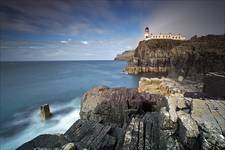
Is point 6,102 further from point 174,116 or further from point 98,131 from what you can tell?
point 174,116

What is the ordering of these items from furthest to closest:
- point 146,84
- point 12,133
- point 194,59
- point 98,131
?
point 194,59, point 146,84, point 12,133, point 98,131

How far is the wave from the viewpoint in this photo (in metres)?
12.5

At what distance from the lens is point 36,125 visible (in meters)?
15.1

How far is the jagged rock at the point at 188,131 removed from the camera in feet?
11.9

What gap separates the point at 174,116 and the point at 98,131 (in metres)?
3.94

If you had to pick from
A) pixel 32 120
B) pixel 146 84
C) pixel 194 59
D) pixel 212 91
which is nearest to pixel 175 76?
pixel 194 59

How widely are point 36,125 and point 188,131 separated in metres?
16.0

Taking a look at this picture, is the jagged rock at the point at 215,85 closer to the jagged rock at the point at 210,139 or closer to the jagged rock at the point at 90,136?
the jagged rock at the point at 210,139

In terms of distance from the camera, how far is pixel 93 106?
36.6 ft

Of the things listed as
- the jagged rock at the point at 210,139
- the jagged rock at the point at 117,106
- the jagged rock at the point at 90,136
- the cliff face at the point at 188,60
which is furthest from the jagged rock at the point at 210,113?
the cliff face at the point at 188,60

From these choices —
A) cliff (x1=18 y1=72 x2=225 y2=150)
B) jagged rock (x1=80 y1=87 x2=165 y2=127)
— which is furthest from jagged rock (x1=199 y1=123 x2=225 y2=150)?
jagged rock (x1=80 y1=87 x2=165 y2=127)

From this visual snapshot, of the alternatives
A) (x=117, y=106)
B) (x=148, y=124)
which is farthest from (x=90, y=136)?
(x=117, y=106)

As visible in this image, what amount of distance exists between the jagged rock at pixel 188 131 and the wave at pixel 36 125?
41.4ft

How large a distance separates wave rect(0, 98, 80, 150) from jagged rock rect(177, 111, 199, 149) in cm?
1261
